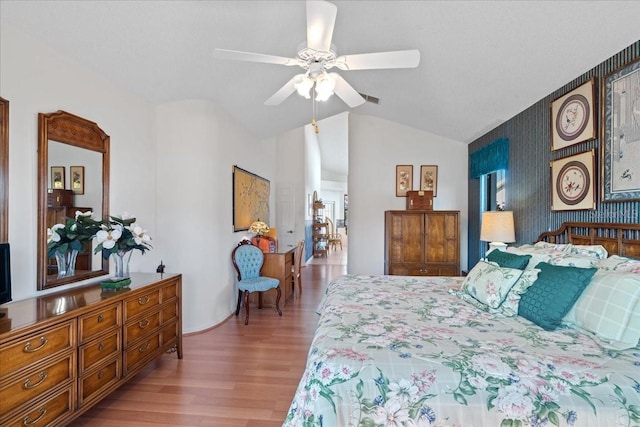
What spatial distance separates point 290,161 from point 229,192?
354cm

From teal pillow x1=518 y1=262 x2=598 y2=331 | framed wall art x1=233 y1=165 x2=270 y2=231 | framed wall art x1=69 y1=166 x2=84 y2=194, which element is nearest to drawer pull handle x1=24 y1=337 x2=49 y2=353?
framed wall art x1=69 y1=166 x2=84 y2=194

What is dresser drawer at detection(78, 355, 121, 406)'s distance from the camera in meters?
1.85

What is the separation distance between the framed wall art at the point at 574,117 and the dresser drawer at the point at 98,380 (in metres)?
3.83

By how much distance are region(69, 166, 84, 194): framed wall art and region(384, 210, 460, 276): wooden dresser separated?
363 cm

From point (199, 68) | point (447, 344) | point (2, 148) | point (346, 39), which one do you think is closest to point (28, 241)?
point (2, 148)

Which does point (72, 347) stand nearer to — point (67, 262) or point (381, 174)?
point (67, 262)

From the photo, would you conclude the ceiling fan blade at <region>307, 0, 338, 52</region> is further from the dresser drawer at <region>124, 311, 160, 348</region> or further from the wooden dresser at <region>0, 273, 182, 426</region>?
the dresser drawer at <region>124, 311, 160, 348</region>

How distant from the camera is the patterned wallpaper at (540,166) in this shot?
2.30 meters

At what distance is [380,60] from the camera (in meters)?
2.12

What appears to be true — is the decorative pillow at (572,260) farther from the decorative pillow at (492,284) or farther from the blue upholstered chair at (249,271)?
the blue upholstered chair at (249,271)

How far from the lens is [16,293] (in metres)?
1.98

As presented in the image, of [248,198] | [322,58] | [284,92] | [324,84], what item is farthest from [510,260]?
[248,198]

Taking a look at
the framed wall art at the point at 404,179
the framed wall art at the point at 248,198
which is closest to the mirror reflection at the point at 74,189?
the framed wall art at the point at 248,198

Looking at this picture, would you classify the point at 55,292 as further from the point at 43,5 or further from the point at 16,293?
the point at 43,5
